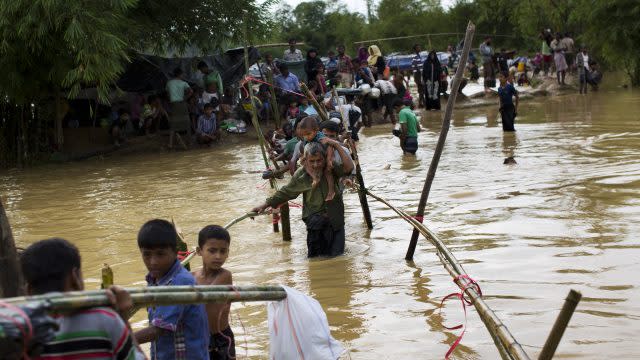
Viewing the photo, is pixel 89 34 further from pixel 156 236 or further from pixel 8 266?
pixel 156 236

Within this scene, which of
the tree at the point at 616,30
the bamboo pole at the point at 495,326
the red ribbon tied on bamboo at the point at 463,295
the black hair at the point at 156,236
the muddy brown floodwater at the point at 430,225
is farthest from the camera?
the tree at the point at 616,30

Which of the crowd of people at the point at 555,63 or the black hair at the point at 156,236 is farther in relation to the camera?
the crowd of people at the point at 555,63

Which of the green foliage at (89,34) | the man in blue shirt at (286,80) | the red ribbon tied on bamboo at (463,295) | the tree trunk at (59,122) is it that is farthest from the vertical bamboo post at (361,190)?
the man in blue shirt at (286,80)

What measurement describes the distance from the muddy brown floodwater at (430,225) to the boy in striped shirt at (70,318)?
3.01 meters

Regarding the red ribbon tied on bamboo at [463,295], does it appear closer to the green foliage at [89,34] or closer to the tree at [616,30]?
the green foliage at [89,34]

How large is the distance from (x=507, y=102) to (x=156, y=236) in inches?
564

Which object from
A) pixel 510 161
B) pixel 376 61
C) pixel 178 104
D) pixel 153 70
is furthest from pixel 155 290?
pixel 376 61

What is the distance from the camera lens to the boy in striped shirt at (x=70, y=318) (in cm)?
256

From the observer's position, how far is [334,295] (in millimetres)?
6828

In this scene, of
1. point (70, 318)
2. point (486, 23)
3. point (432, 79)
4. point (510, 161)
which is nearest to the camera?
point (70, 318)

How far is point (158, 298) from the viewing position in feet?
9.57

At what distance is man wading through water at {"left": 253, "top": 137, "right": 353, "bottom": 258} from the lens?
23.9 feet

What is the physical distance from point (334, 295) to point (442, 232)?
7.44 ft

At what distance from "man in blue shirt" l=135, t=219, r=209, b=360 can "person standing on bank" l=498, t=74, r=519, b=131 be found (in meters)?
14.0
